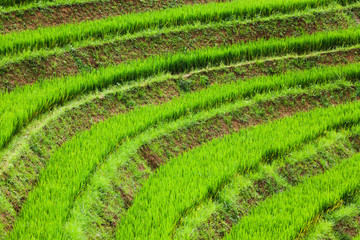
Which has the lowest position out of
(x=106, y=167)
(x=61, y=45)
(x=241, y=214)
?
(x=241, y=214)

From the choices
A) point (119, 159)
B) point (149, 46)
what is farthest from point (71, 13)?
point (119, 159)

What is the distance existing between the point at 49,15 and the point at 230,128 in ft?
12.6

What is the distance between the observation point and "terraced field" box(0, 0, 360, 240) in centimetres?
573

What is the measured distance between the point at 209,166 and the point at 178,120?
1.15 metres

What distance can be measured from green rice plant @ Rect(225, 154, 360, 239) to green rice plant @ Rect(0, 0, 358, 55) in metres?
4.22

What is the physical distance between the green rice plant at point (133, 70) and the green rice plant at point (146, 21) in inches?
36.5

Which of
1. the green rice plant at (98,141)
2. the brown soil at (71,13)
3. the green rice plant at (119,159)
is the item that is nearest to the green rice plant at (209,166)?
the green rice plant at (119,159)

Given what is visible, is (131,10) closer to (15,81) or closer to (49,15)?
(49,15)

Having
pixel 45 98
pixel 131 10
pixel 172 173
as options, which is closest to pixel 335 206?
pixel 172 173

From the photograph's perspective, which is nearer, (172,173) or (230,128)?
(172,173)

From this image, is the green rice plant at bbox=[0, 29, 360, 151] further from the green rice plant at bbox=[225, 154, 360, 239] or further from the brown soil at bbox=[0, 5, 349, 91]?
the green rice plant at bbox=[225, 154, 360, 239]

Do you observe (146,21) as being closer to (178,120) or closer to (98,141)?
(178,120)

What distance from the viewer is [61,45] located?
28.2 ft

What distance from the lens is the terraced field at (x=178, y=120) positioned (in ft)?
18.8
